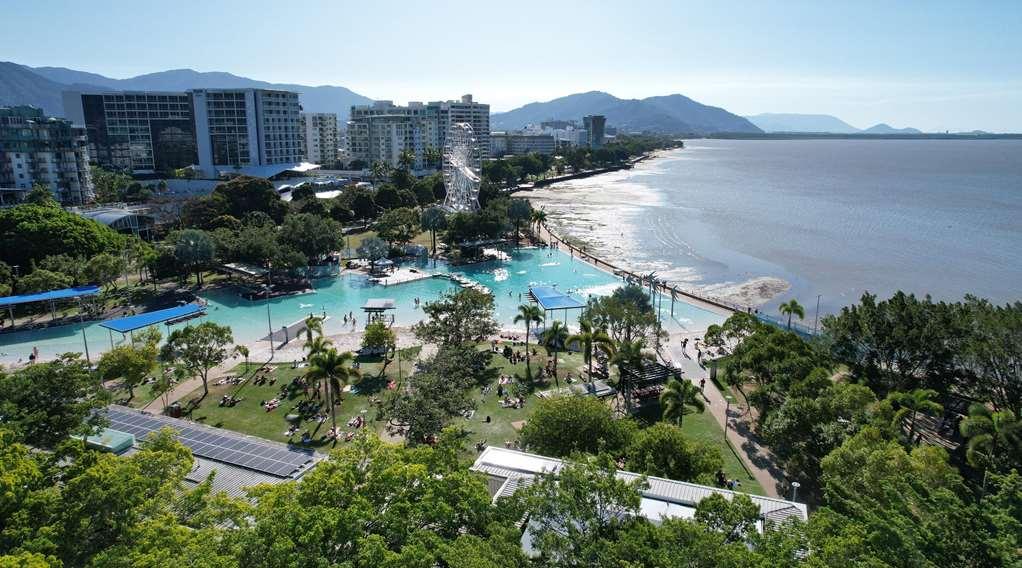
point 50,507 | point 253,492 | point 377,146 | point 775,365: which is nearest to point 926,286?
point 775,365

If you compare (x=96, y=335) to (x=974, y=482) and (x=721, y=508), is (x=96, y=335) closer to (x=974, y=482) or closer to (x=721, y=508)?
(x=721, y=508)

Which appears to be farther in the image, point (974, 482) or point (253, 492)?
point (974, 482)

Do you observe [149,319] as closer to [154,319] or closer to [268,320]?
[154,319]

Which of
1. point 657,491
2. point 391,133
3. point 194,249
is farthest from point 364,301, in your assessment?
point 391,133

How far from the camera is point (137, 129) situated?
352 ft

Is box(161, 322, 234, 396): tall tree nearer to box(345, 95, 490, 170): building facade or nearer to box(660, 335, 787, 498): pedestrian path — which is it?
box(660, 335, 787, 498): pedestrian path

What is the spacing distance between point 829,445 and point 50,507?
23.9 m

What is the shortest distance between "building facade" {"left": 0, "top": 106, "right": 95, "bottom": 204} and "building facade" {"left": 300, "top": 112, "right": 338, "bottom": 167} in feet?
231

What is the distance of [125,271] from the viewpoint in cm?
4869

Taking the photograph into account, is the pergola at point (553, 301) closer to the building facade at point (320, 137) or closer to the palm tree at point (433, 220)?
the palm tree at point (433, 220)

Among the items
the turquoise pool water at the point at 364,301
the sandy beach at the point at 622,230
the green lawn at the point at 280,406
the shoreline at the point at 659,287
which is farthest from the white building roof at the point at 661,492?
the sandy beach at the point at 622,230

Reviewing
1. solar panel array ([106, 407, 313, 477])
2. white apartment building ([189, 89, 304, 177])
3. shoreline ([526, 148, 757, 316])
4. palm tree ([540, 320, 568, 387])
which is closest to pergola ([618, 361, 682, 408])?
palm tree ([540, 320, 568, 387])

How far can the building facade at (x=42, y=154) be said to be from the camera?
68.1m

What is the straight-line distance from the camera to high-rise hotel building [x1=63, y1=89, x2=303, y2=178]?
101875 millimetres
